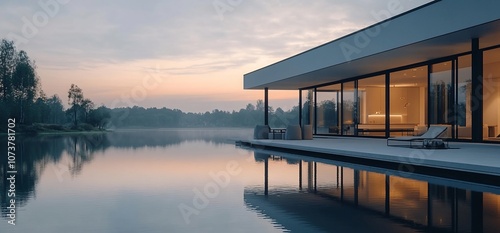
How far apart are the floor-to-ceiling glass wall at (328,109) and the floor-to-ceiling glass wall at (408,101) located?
12.9 ft

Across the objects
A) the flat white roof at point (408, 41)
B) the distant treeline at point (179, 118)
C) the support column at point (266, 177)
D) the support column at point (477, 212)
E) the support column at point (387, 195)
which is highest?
the flat white roof at point (408, 41)

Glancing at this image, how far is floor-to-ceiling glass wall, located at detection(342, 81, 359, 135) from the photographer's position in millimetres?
20406

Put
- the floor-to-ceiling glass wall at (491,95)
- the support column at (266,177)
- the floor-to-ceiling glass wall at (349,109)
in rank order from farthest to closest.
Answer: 1. the floor-to-ceiling glass wall at (349,109)
2. the floor-to-ceiling glass wall at (491,95)
3. the support column at (266,177)

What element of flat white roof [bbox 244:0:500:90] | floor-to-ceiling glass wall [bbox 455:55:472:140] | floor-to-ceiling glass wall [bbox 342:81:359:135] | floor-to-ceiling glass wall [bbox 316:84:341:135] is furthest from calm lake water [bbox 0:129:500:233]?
floor-to-ceiling glass wall [bbox 316:84:341:135]

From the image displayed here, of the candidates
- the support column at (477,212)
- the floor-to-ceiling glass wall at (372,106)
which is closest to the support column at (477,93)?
the support column at (477,212)

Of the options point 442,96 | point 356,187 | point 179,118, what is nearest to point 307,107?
point 442,96

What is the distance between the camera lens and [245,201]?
603 centimetres

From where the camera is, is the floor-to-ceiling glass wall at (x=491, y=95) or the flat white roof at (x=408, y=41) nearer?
the flat white roof at (x=408, y=41)

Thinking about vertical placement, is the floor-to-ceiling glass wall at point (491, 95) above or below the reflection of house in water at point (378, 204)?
above

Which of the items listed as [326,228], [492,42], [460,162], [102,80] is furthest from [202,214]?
[102,80]

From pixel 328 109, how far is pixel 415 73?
22.9 ft

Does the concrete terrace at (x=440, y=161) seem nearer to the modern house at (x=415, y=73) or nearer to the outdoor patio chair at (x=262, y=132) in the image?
the modern house at (x=415, y=73)

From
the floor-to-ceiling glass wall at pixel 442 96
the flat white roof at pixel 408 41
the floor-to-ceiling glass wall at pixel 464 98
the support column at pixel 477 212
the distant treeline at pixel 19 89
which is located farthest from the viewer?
the distant treeline at pixel 19 89

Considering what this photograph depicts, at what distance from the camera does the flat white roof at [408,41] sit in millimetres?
9773
